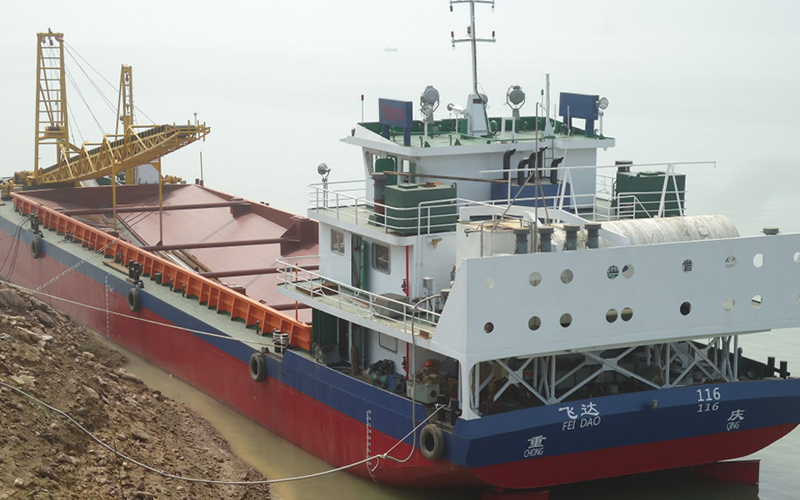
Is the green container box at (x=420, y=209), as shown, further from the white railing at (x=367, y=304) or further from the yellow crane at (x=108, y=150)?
the yellow crane at (x=108, y=150)

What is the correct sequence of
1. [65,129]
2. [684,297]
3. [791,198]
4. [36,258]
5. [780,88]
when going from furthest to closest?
[780,88], [791,198], [65,129], [36,258], [684,297]

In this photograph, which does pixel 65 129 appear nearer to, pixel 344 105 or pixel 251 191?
pixel 251 191

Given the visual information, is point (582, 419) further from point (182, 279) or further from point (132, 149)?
point (132, 149)

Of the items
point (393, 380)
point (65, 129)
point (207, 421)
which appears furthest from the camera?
point (65, 129)

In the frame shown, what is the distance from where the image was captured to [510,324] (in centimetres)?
1180

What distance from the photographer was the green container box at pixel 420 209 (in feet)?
44.6

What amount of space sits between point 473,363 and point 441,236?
2468 millimetres

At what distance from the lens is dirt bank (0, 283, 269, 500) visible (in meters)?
11.3

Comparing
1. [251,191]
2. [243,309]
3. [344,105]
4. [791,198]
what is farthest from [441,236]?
[344,105]

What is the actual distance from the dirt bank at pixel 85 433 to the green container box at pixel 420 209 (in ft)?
12.9

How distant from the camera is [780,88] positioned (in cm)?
11569

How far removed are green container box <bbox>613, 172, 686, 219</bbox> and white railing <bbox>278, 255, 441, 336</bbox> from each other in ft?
10.8

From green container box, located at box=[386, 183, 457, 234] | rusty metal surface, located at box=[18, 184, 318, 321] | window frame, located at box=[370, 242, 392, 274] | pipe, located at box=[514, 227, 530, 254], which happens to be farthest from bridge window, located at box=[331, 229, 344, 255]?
rusty metal surface, located at box=[18, 184, 318, 321]

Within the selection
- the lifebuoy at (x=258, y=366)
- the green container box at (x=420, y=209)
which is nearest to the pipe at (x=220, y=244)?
the lifebuoy at (x=258, y=366)
